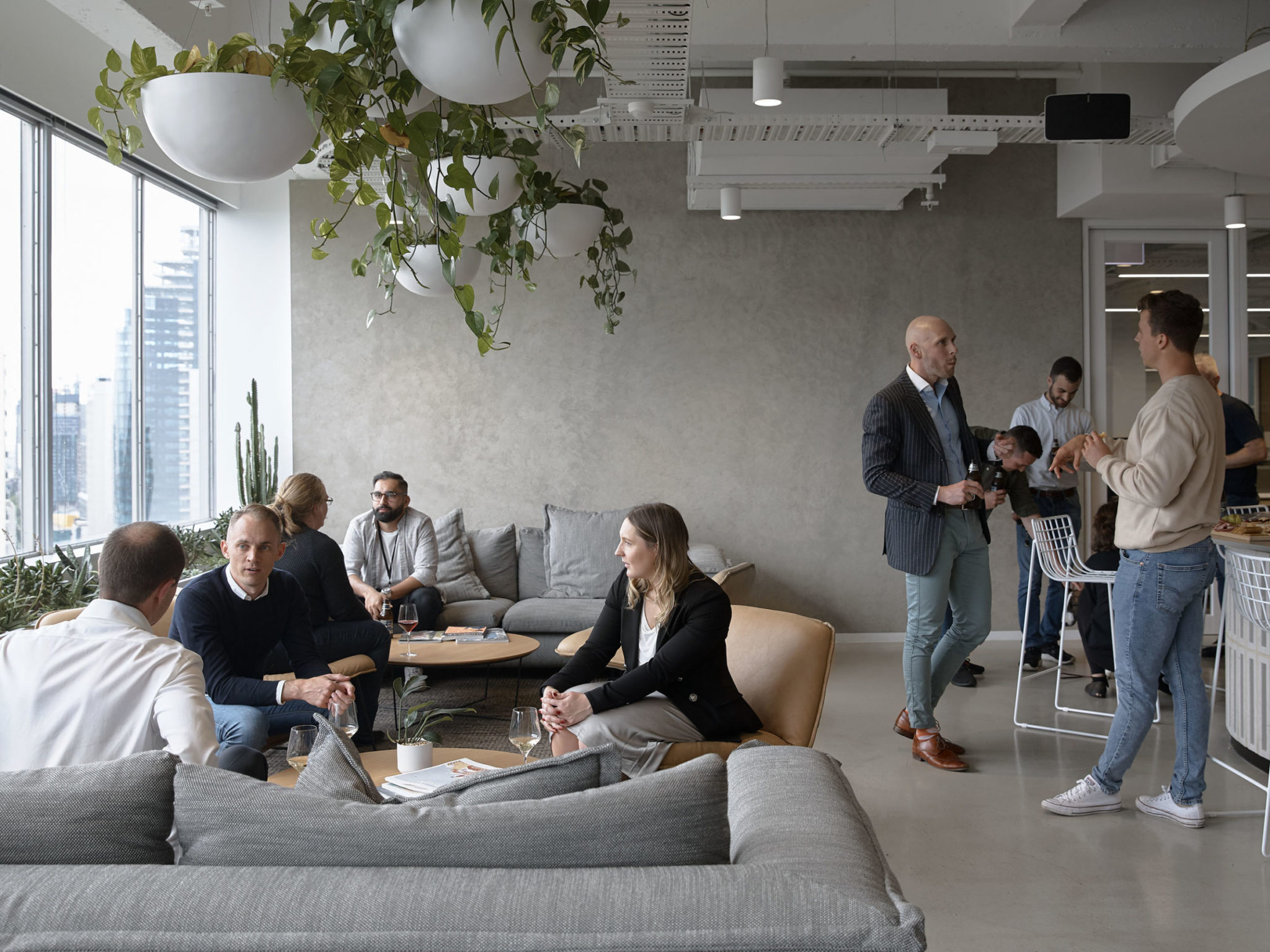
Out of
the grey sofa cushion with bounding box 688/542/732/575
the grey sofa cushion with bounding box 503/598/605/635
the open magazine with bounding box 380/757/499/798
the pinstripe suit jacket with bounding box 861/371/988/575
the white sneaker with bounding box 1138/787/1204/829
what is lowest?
the white sneaker with bounding box 1138/787/1204/829

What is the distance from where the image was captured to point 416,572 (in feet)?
18.0

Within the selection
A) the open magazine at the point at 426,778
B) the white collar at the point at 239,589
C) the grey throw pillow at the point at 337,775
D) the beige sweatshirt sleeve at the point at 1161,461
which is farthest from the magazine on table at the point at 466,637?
the grey throw pillow at the point at 337,775

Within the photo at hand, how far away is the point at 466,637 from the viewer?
15.0 ft

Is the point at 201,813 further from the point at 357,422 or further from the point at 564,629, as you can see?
the point at 357,422

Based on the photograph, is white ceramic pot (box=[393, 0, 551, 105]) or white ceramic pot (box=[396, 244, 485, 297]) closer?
white ceramic pot (box=[393, 0, 551, 105])

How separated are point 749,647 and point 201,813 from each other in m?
1.98

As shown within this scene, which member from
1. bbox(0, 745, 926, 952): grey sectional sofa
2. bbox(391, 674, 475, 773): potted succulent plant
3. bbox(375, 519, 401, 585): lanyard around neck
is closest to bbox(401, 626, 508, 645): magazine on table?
bbox(375, 519, 401, 585): lanyard around neck

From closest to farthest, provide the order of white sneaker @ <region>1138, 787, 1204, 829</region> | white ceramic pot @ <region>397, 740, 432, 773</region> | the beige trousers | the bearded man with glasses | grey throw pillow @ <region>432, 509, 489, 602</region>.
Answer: white ceramic pot @ <region>397, 740, 432, 773</region> → the beige trousers → white sneaker @ <region>1138, 787, 1204, 829</region> → the bearded man with glasses → grey throw pillow @ <region>432, 509, 489, 602</region>

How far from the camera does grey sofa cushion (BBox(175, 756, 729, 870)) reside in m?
1.21

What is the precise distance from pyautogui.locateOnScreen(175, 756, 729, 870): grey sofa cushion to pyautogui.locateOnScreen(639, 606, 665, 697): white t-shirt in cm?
150

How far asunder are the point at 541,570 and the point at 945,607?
2.94 meters

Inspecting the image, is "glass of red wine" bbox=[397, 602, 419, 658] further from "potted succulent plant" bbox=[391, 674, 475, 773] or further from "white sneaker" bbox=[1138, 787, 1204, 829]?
"white sneaker" bbox=[1138, 787, 1204, 829]

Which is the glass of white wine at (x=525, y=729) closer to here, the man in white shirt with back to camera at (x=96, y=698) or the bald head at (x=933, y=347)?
the man in white shirt with back to camera at (x=96, y=698)

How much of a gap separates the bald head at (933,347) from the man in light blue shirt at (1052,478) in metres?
2.13
